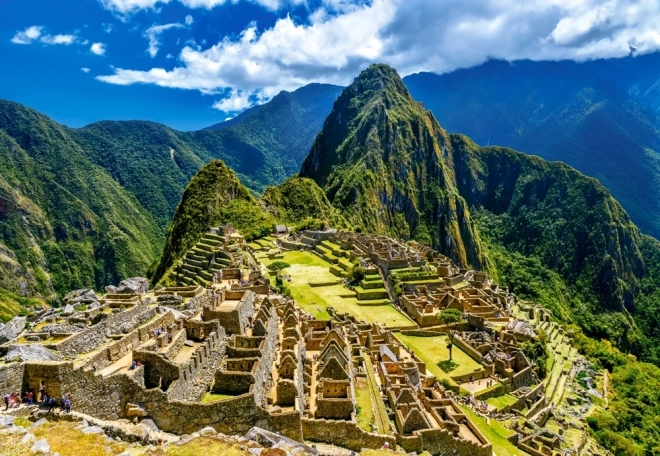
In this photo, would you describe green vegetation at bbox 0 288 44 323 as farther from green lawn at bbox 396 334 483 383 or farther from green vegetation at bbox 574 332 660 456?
green vegetation at bbox 574 332 660 456

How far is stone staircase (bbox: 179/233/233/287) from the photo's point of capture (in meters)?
56.3

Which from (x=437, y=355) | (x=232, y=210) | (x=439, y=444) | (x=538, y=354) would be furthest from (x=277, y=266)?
(x=232, y=210)

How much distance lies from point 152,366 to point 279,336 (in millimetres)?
9391

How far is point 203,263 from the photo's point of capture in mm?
62656

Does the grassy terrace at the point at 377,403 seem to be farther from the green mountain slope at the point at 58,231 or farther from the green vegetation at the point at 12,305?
the green mountain slope at the point at 58,231

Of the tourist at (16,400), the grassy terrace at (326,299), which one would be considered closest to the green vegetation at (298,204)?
the grassy terrace at (326,299)

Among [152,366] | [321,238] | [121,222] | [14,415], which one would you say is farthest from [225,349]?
[121,222]

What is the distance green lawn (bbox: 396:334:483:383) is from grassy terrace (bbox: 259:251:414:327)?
307 cm

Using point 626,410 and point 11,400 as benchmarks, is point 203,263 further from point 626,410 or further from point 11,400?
point 11,400

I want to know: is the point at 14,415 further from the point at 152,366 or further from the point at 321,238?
the point at 321,238

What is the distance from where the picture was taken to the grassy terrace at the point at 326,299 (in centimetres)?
4728

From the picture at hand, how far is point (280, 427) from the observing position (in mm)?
17094

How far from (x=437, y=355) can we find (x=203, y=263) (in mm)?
33435

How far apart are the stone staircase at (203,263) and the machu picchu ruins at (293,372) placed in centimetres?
1145
